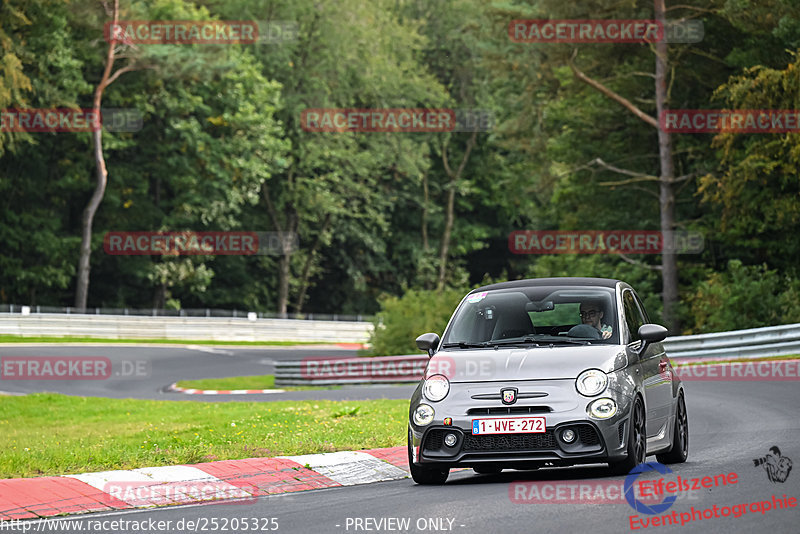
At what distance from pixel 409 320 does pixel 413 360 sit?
4.45m

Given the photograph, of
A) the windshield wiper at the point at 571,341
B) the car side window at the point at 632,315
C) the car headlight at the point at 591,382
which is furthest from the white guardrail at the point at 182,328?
the car headlight at the point at 591,382

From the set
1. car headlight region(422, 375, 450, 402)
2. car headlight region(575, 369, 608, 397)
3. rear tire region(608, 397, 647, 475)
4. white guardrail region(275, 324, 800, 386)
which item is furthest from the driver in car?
white guardrail region(275, 324, 800, 386)

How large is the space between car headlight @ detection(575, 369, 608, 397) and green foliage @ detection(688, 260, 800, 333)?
23576 mm

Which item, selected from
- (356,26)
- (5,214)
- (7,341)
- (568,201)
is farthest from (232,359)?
(356,26)

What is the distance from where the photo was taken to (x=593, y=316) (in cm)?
1078

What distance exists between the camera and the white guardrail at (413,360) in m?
27.9

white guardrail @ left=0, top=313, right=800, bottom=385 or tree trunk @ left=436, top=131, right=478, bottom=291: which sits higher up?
tree trunk @ left=436, top=131, right=478, bottom=291

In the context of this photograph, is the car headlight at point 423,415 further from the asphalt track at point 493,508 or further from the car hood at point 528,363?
the asphalt track at point 493,508

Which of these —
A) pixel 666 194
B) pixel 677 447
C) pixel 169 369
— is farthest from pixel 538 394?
pixel 666 194

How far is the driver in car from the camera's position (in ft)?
34.8

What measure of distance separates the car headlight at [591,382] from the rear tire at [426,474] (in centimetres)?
131

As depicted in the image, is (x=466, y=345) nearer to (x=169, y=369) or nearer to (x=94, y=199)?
(x=169, y=369)

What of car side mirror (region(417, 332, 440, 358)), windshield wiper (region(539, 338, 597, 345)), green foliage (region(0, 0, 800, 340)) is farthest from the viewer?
green foliage (region(0, 0, 800, 340))

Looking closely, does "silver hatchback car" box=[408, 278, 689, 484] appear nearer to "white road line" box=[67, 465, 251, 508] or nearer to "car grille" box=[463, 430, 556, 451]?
"car grille" box=[463, 430, 556, 451]
